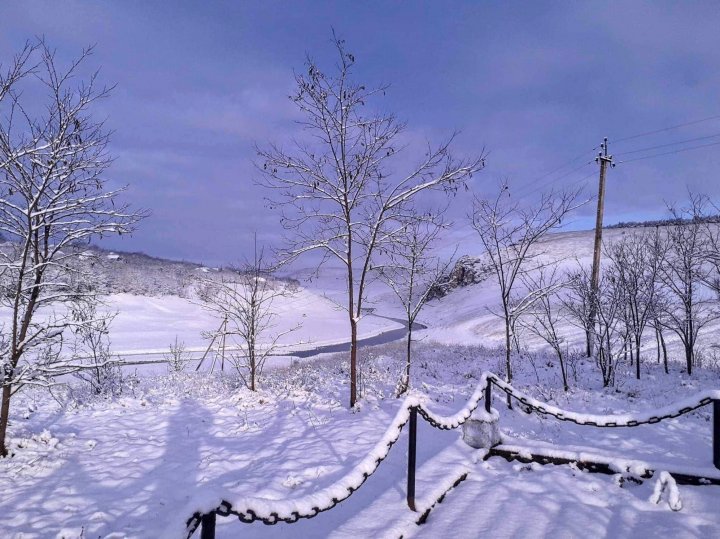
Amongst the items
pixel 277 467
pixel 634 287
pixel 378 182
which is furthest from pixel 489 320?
pixel 277 467

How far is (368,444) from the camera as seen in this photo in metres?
7.46

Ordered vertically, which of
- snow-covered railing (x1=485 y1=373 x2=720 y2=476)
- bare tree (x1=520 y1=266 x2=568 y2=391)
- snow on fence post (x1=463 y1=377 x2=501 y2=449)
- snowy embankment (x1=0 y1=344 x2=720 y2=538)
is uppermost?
bare tree (x1=520 y1=266 x2=568 y2=391)

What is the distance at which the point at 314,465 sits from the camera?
6.63 metres

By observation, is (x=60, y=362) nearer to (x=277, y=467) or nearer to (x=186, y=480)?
(x=186, y=480)

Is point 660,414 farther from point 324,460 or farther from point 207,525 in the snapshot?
point 207,525

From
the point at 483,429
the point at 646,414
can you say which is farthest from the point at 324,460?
the point at 646,414

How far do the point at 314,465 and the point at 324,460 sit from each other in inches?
9.5

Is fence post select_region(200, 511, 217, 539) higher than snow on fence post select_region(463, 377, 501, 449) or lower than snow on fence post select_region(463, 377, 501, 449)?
higher

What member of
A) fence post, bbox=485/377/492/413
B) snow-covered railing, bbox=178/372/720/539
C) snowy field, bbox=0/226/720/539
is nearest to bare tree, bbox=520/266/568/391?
snowy field, bbox=0/226/720/539

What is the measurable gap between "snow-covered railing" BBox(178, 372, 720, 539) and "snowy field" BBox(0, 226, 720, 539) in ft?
0.27

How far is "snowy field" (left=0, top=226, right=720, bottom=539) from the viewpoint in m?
4.46

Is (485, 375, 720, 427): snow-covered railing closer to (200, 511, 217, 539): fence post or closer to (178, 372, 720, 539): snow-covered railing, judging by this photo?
(178, 372, 720, 539): snow-covered railing

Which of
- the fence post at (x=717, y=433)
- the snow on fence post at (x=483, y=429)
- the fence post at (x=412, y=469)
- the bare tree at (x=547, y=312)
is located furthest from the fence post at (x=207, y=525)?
the bare tree at (x=547, y=312)

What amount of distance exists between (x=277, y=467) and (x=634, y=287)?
508 inches
